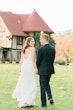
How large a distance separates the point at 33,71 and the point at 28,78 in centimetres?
26

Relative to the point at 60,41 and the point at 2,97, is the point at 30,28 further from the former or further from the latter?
the point at 2,97

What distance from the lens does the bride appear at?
1181cm

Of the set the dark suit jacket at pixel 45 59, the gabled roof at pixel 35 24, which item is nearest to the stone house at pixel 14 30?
the gabled roof at pixel 35 24

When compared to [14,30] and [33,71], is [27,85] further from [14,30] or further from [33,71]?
[14,30]

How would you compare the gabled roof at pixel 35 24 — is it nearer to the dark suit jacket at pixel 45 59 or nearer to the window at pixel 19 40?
the window at pixel 19 40

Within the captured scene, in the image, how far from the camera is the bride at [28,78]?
11812 millimetres

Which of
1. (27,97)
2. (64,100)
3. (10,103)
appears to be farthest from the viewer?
(64,100)

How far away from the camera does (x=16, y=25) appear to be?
237 ft

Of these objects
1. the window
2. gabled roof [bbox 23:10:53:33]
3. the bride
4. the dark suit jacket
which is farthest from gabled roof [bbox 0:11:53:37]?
the dark suit jacket

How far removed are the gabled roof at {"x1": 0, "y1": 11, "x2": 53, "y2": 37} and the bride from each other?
191 feet

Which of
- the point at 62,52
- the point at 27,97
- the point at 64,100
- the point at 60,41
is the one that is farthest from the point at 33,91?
the point at 60,41

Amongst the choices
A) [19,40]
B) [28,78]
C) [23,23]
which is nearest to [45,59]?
[28,78]

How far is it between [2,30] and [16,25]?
2.88 metres

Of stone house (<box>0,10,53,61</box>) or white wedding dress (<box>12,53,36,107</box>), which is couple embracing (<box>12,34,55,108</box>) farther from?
stone house (<box>0,10,53,61</box>)
